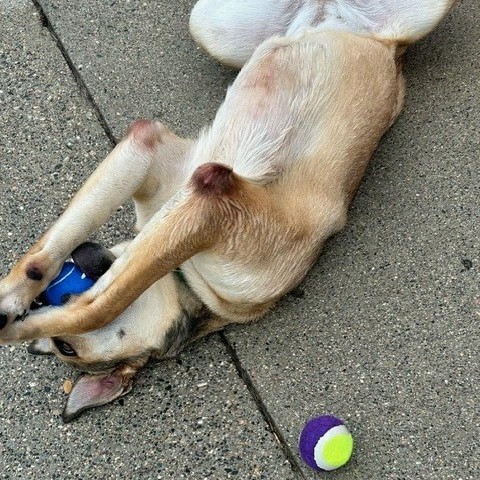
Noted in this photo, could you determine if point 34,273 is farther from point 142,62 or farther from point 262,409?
point 142,62

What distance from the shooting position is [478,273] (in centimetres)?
373

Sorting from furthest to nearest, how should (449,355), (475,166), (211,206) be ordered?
(475,166), (449,355), (211,206)

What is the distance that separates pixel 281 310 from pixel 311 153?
0.82 metres

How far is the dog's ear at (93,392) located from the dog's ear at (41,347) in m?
0.20

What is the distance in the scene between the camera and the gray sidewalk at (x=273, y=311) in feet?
11.1

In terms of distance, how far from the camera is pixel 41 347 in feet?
10.9

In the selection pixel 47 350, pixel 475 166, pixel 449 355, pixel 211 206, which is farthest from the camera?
pixel 475 166

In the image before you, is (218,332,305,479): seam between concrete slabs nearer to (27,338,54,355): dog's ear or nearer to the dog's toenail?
(27,338,54,355): dog's ear

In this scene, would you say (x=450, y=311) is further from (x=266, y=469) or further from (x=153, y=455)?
(x=153, y=455)

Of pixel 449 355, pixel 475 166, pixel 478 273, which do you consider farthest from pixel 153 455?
pixel 475 166

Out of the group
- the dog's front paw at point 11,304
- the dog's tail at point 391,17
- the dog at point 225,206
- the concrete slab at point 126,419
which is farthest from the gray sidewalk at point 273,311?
the dog's front paw at point 11,304

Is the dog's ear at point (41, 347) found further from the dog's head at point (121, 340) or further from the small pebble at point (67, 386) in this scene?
the small pebble at point (67, 386)

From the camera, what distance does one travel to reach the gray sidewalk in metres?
3.37

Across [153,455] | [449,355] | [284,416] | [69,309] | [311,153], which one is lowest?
[449,355]
